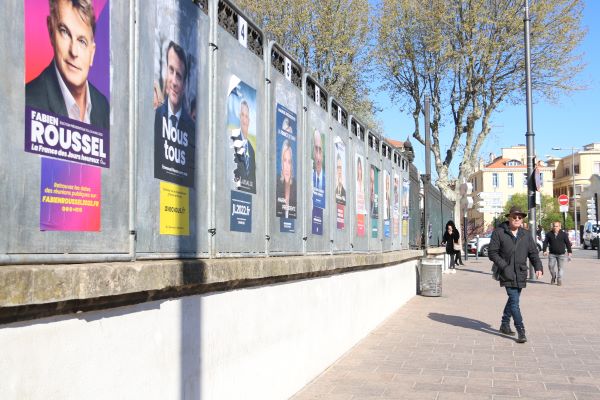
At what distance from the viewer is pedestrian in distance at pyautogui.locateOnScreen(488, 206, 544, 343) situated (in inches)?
398

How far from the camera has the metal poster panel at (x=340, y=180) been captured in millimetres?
8508

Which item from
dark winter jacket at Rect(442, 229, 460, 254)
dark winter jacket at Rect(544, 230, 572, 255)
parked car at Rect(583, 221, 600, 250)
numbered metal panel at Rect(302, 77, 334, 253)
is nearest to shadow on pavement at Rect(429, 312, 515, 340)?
numbered metal panel at Rect(302, 77, 334, 253)

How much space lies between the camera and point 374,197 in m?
11.2

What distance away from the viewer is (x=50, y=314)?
274cm

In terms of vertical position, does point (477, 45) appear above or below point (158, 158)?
above

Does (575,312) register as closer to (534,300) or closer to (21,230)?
(534,300)

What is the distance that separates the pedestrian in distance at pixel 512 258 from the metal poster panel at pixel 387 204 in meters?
2.17

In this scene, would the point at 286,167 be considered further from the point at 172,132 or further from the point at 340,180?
the point at 172,132

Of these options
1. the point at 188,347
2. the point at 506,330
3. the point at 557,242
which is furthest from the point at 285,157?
the point at 557,242

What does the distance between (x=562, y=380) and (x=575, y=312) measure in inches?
265

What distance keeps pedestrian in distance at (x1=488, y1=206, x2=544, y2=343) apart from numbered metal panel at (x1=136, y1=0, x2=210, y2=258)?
6536mm

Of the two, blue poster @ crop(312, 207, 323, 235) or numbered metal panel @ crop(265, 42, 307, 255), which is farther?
blue poster @ crop(312, 207, 323, 235)

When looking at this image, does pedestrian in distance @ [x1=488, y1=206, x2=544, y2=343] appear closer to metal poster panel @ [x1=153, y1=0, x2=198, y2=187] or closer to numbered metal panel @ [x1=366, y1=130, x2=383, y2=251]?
numbered metal panel @ [x1=366, y1=130, x2=383, y2=251]

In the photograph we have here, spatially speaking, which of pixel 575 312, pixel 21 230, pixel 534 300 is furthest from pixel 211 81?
pixel 534 300
